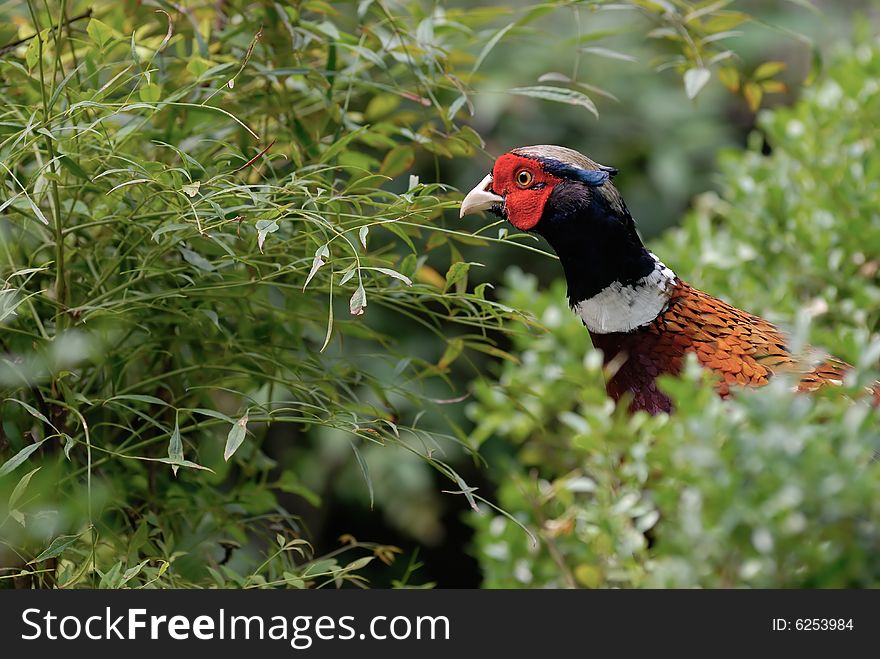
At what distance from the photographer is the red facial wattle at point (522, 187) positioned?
41.7 inches

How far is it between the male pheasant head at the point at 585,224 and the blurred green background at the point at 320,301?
6cm

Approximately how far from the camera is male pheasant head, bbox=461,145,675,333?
3.46ft

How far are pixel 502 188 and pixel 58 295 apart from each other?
46 cm

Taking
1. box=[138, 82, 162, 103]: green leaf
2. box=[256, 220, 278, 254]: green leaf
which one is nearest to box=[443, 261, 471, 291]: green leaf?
box=[256, 220, 278, 254]: green leaf

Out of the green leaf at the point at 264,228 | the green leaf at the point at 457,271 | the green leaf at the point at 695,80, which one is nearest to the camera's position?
the green leaf at the point at 264,228

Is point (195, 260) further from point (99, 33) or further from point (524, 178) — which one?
point (524, 178)

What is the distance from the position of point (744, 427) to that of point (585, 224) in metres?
0.33

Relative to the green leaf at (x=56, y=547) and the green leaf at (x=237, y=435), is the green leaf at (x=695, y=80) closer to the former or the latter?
the green leaf at (x=237, y=435)

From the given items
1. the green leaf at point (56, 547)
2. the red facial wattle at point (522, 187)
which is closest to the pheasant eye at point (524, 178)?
the red facial wattle at point (522, 187)

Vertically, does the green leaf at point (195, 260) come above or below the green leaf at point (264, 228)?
below

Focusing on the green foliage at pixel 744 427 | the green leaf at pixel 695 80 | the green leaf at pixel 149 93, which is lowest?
the green foliage at pixel 744 427

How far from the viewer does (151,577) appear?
854 mm

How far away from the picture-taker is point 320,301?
110cm

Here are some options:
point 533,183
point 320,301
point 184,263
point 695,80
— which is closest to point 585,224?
point 533,183
